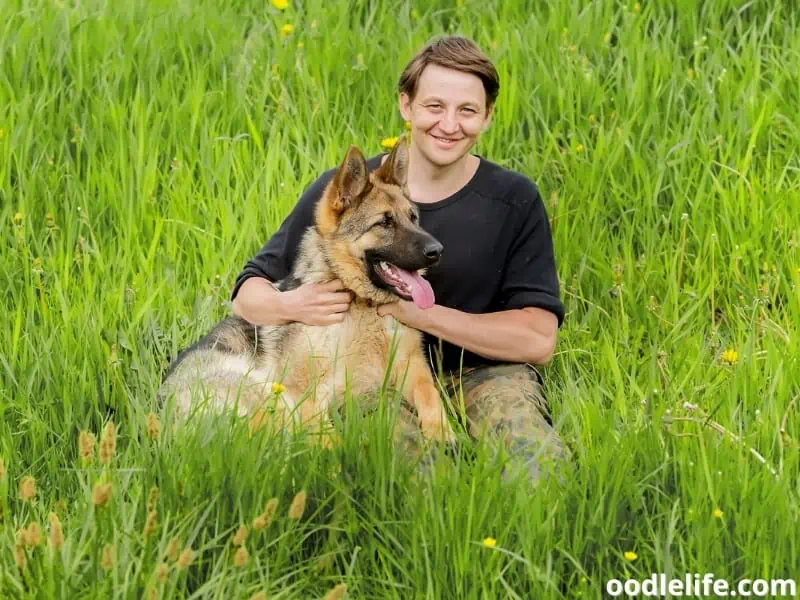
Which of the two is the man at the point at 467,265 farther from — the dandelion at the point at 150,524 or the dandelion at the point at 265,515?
the dandelion at the point at 150,524


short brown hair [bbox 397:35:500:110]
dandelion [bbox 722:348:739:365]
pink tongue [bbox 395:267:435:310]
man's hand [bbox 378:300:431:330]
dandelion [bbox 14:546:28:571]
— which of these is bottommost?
dandelion [bbox 722:348:739:365]

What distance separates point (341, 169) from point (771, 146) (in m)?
2.70

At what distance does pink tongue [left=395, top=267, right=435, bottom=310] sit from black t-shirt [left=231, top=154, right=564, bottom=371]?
0.31 m

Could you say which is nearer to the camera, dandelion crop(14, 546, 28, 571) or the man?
dandelion crop(14, 546, 28, 571)

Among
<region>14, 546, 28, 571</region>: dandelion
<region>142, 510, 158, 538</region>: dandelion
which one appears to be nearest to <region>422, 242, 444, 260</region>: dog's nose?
<region>142, 510, 158, 538</region>: dandelion

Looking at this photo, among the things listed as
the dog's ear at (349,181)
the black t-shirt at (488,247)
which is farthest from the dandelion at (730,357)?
the dog's ear at (349,181)

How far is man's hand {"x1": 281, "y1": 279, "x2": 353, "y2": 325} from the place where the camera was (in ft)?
15.1

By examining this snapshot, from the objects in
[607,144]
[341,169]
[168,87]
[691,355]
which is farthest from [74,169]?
[691,355]

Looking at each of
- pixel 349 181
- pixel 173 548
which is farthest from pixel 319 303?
pixel 173 548

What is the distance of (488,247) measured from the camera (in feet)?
16.0

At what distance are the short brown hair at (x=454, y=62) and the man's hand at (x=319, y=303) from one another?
0.89 m

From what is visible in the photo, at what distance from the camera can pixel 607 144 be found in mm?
5996

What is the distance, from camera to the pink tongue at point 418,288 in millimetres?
4465

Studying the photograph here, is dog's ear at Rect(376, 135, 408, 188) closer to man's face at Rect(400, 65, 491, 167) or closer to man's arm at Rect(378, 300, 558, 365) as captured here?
man's face at Rect(400, 65, 491, 167)
